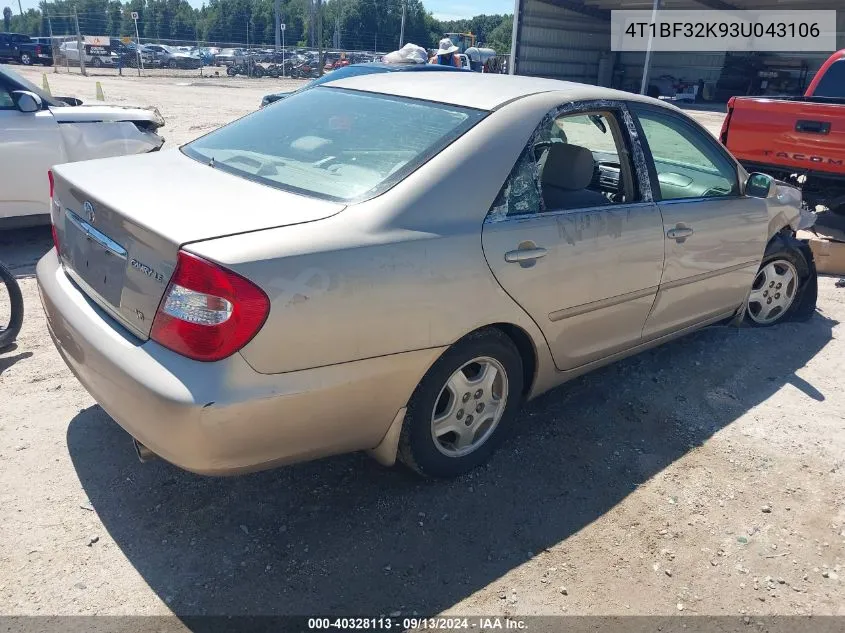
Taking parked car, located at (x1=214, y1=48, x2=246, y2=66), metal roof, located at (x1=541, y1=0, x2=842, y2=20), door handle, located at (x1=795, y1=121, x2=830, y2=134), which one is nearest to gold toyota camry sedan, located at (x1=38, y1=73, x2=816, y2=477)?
door handle, located at (x1=795, y1=121, x2=830, y2=134)

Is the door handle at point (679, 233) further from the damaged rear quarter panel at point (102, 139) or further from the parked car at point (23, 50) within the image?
the parked car at point (23, 50)

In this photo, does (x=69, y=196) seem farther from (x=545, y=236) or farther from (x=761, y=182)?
(x=761, y=182)

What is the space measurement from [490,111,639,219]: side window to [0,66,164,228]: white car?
445cm

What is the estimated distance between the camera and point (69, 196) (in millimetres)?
2902

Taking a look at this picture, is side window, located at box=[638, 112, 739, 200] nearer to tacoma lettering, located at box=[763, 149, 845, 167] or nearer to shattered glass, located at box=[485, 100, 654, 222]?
shattered glass, located at box=[485, 100, 654, 222]

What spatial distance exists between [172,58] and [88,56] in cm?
508

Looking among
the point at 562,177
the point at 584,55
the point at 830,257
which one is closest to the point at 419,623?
the point at 562,177

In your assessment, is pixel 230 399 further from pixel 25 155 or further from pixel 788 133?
pixel 788 133

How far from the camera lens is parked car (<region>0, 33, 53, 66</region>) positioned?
4050 centimetres

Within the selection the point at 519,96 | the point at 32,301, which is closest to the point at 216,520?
the point at 519,96

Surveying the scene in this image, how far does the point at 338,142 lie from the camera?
10.0 feet

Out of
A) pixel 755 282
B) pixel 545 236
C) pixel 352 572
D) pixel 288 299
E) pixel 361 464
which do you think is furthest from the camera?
pixel 755 282

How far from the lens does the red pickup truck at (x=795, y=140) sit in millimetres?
7004

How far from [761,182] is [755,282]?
3.02 feet
